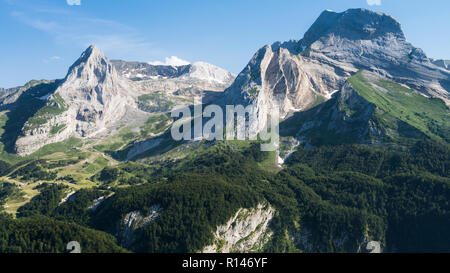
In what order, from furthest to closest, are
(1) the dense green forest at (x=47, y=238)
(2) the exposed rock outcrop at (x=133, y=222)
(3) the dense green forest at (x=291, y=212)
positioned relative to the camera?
(2) the exposed rock outcrop at (x=133, y=222) → (3) the dense green forest at (x=291, y=212) → (1) the dense green forest at (x=47, y=238)

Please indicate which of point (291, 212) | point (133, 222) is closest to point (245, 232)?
point (291, 212)

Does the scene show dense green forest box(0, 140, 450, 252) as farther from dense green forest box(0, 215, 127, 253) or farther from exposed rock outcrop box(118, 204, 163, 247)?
dense green forest box(0, 215, 127, 253)

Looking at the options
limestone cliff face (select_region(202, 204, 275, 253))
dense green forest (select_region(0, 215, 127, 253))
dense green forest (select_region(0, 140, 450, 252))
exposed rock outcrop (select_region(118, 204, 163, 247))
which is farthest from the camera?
limestone cliff face (select_region(202, 204, 275, 253))

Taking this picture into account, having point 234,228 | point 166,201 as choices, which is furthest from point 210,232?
point 166,201

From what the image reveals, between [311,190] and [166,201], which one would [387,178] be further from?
[166,201]

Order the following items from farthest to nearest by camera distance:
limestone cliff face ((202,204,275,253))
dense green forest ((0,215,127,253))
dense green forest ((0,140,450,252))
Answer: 1. limestone cliff face ((202,204,275,253))
2. dense green forest ((0,140,450,252))
3. dense green forest ((0,215,127,253))

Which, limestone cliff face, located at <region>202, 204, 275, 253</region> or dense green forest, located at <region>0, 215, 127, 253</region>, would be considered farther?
limestone cliff face, located at <region>202, 204, 275, 253</region>

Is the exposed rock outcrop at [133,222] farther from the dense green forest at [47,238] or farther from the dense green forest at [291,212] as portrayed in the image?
the dense green forest at [47,238]

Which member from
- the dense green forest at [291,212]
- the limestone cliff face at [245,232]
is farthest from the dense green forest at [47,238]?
the limestone cliff face at [245,232]

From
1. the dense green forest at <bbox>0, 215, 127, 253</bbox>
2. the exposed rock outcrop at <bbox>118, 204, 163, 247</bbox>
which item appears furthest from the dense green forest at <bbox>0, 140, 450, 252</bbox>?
the dense green forest at <bbox>0, 215, 127, 253</bbox>

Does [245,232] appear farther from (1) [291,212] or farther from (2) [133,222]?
(2) [133,222]

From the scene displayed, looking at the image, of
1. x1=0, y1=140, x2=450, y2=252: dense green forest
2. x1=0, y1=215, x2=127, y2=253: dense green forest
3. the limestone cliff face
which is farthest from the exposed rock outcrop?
the limestone cliff face
